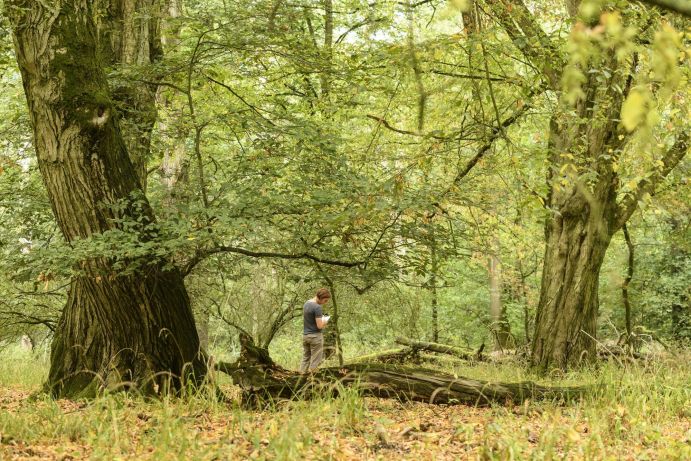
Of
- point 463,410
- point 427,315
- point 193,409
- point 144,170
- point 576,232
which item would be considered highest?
point 144,170

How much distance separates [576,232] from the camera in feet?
33.5

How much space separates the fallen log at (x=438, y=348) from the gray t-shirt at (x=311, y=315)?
409 cm

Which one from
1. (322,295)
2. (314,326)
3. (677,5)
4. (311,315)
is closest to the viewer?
(677,5)

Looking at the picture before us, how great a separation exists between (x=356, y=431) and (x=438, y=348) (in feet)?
31.3

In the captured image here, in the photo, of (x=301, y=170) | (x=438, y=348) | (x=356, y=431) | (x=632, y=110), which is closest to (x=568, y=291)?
(x=438, y=348)

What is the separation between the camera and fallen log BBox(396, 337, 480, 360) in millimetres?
13742

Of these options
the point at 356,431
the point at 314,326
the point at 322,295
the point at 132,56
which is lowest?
the point at 314,326

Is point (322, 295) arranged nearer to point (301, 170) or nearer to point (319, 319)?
point (319, 319)

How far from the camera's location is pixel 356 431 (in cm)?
482

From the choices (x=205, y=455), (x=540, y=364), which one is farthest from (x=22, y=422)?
(x=540, y=364)

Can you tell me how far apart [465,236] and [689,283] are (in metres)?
16.2

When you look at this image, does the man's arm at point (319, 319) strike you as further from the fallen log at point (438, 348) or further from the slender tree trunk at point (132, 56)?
Result: the fallen log at point (438, 348)

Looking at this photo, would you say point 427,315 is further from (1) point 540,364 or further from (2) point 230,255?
(2) point 230,255

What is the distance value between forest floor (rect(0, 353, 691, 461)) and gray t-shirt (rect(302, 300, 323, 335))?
3.69 metres
